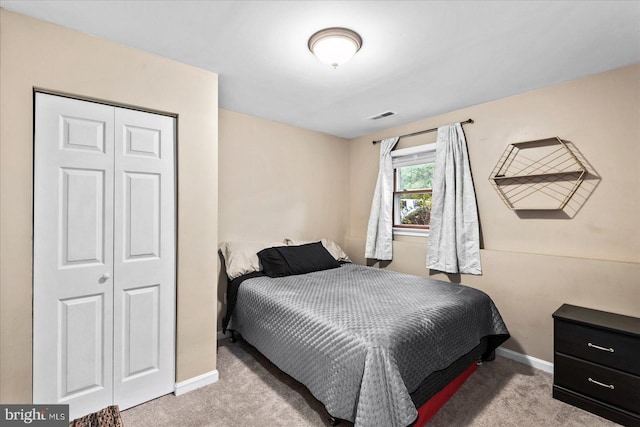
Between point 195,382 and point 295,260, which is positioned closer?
point 195,382

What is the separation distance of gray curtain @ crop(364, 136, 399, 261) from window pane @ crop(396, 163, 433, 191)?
17cm

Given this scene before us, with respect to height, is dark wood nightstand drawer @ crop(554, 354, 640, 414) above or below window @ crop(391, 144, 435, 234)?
below

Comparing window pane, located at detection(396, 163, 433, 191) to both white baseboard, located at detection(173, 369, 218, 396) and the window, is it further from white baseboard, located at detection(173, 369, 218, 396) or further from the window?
white baseboard, located at detection(173, 369, 218, 396)

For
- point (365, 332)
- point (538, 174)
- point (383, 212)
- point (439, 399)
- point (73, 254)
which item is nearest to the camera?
point (365, 332)

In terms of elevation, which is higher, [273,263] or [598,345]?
[273,263]

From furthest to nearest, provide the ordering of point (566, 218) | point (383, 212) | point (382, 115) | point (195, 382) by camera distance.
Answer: point (383, 212) → point (382, 115) → point (566, 218) → point (195, 382)

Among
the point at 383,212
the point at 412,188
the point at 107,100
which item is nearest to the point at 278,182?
the point at 383,212

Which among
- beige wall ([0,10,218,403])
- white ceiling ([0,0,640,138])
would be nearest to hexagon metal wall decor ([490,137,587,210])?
white ceiling ([0,0,640,138])

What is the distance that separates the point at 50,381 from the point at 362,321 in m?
1.89

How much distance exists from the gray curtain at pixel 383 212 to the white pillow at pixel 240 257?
1.49 meters

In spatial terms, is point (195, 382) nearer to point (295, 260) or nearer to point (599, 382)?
point (295, 260)

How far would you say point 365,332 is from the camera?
1.71 meters

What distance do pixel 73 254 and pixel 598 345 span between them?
350 centimetres

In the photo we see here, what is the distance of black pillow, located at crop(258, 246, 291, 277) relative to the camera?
9.98ft
